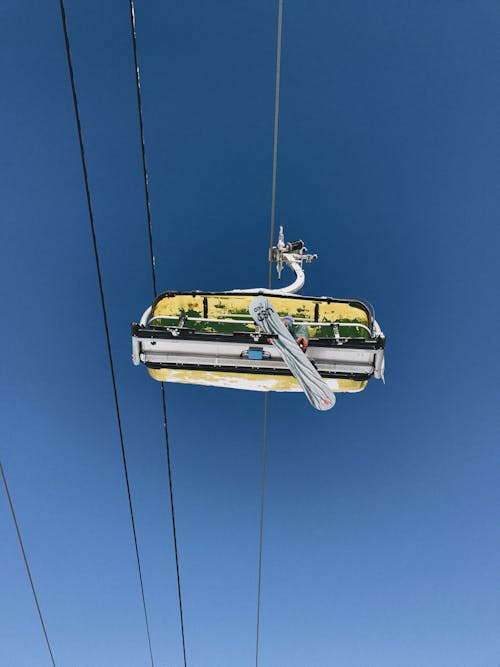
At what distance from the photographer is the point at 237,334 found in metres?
4.77

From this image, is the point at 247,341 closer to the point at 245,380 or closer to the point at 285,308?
the point at 245,380

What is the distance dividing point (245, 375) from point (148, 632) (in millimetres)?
9646

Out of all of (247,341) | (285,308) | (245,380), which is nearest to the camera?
(247,341)

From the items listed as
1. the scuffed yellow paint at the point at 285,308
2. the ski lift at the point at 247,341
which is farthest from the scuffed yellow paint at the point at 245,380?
the scuffed yellow paint at the point at 285,308

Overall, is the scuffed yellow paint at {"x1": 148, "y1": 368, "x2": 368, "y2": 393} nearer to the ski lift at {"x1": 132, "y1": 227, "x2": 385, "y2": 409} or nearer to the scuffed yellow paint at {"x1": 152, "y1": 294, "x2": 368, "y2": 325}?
the ski lift at {"x1": 132, "y1": 227, "x2": 385, "y2": 409}

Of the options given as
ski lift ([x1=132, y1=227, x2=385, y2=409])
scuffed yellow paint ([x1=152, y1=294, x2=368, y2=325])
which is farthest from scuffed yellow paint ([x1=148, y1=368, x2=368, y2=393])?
scuffed yellow paint ([x1=152, y1=294, x2=368, y2=325])

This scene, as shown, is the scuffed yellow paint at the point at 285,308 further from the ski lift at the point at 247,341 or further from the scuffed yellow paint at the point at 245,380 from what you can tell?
the scuffed yellow paint at the point at 245,380

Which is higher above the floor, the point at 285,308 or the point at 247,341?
the point at 285,308

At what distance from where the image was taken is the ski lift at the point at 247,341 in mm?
4715

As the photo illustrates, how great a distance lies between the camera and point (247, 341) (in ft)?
15.7

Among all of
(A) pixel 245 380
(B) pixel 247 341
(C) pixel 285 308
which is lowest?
(A) pixel 245 380

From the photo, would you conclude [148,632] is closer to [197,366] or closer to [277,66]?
[197,366]

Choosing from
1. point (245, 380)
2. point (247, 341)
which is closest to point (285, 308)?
point (247, 341)

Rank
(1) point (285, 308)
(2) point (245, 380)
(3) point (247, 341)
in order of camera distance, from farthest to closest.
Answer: (1) point (285, 308)
(2) point (245, 380)
(3) point (247, 341)
